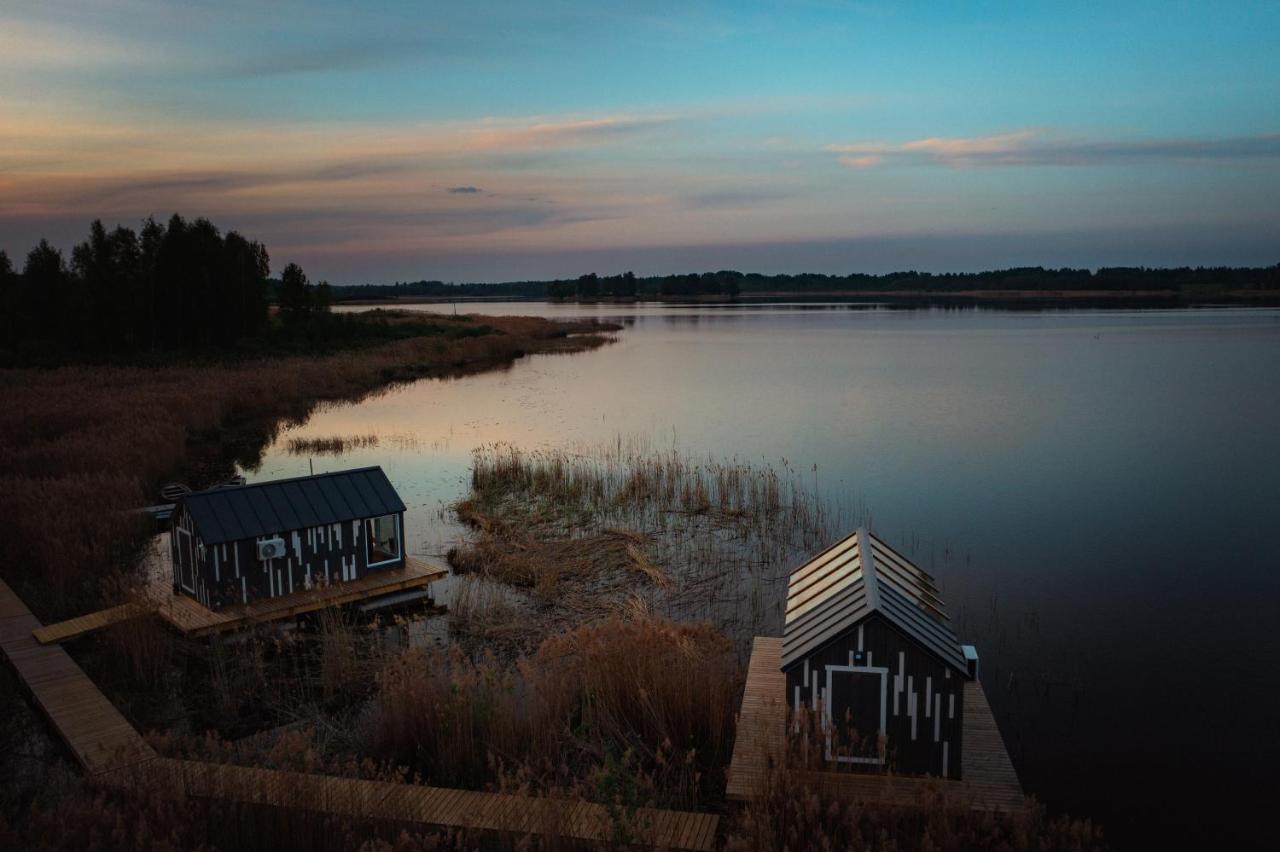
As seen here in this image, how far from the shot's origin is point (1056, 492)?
21.2m

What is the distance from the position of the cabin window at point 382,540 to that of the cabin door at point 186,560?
7.58ft

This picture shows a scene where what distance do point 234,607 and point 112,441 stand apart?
12.2 metres

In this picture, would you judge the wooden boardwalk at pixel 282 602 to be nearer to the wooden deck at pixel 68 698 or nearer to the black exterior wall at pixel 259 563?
the black exterior wall at pixel 259 563

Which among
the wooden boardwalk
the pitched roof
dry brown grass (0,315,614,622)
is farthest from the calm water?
the wooden boardwalk

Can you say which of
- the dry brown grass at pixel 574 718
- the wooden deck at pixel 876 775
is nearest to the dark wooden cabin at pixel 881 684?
the wooden deck at pixel 876 775

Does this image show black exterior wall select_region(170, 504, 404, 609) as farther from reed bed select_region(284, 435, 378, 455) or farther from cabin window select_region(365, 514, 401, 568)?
reed bed select_region(284, 435, 378, 455)

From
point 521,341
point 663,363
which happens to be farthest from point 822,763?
point 521,341

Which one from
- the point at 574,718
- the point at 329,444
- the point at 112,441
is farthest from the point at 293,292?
the point at 574,718

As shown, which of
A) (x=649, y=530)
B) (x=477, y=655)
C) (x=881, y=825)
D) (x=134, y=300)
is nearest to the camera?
(x=881, y=825)

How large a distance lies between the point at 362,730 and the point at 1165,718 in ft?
28.1

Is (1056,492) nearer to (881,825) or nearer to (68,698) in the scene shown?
→ (881,825)

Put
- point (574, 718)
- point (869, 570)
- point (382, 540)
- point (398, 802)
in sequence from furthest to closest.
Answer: point (382, 540), point (574, 718), point (869, 570), point (398, 802)

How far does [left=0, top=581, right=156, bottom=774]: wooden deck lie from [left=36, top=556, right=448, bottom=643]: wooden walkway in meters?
0.35

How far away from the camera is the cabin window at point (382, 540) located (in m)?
14.0
